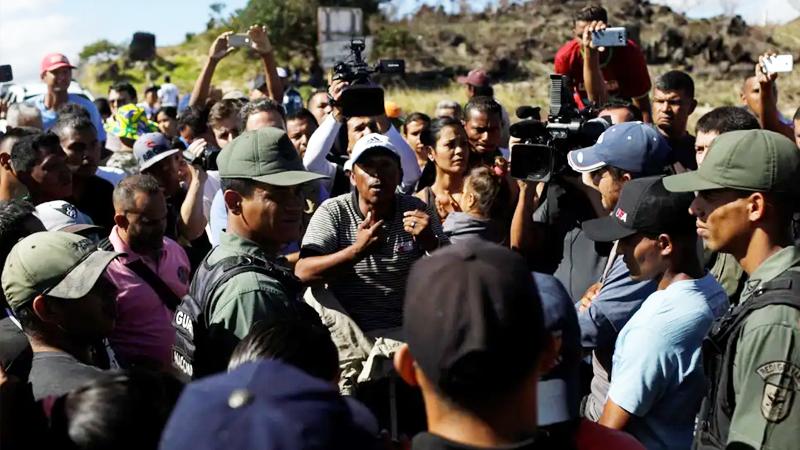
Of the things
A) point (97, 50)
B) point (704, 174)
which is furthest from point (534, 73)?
point (704, 174)

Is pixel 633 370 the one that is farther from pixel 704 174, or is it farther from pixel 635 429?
pixel 704 174

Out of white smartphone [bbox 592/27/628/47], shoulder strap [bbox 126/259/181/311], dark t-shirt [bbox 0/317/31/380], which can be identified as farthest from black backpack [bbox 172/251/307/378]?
white smartphone [bbox 592/27/628/47]

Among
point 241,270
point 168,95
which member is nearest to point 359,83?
point 241,270

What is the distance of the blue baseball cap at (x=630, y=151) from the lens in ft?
15.1

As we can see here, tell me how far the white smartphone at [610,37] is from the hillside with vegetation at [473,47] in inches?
751

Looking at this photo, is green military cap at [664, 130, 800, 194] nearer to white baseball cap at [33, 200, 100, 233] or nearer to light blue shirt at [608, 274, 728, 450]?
light blue shirt at [608, 274, 728, 450]

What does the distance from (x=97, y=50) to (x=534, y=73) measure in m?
22.2

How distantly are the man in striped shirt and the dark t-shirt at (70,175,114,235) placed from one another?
1.79 meters

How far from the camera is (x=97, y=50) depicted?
142 feet

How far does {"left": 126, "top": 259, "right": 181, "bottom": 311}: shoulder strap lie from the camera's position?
172 inches

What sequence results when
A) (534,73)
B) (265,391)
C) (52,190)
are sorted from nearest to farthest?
(265,391) → (52,190) → (534,73)

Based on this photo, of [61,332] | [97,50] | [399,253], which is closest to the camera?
[61,332]

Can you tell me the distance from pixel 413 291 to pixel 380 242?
2726 mm

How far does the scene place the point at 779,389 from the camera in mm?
2777
